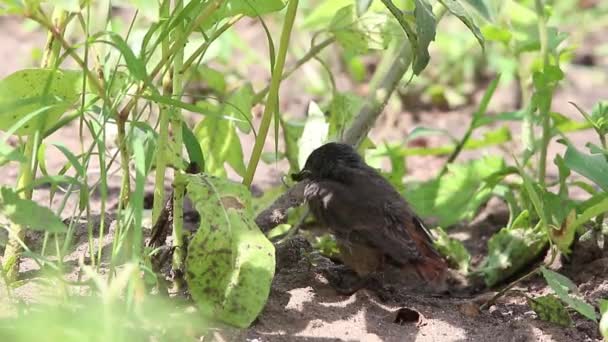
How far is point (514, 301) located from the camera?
3102 millimetres

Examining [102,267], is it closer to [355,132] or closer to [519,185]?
[355,132]

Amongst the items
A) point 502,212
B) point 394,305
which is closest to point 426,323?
point 394,305

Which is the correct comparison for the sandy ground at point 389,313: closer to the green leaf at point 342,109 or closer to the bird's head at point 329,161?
the bird's head at point 329,161

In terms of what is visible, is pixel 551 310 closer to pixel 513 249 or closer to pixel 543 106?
pixel 513 249

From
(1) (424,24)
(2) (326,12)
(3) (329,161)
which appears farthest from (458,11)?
(2) (326,12)

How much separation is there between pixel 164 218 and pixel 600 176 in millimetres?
1236

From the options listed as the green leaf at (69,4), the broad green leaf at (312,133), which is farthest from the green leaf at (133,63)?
the broad green leaf at (312,133)

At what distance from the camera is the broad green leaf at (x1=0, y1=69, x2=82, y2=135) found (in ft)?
8.08

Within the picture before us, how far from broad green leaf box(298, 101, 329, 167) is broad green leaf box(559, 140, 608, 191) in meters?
0.79

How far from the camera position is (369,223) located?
2.97 metres

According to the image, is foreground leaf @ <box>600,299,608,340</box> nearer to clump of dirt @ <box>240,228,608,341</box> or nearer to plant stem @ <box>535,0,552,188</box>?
clump of dirt @ <box>240,228,608,341</box>

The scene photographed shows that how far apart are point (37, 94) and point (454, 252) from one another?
148 cm

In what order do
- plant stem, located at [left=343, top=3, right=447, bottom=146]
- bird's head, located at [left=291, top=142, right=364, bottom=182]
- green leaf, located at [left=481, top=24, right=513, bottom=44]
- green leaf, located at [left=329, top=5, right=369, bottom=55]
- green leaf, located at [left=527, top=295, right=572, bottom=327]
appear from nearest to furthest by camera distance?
green leaf, located at [left=527, top=295, right=572, bottom=327], bird's head, located at [left=291, top=142, right=364, bottom=182], green leaf, located at [left=329, top=5, right=369, bottom=55], plant stem, located at [left=343, top=3, right=447, bottom=146], green leaf, located at [left=481, top=24, right=513, bottom=44]

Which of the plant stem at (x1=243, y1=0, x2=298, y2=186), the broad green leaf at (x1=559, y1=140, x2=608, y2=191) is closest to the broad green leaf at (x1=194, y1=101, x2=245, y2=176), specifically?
the plant stem at (x1=243, y1=0, x2=298, y2=186)
